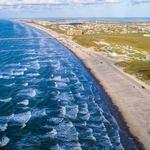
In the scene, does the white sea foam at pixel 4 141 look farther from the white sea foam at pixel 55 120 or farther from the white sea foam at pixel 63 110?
the white sea foam at pixel 63 110

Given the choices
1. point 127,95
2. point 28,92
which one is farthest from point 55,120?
point 127,95

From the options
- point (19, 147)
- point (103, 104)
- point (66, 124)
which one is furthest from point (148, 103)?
point (19, 147)

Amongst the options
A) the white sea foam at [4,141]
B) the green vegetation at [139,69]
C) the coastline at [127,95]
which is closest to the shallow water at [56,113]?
the white sea foam at [4,141]

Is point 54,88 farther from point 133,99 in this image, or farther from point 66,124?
point 66,124

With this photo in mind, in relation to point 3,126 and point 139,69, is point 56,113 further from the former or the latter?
point 139,69

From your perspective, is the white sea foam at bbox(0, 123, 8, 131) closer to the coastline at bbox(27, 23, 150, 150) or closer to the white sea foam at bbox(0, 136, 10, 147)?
the white sea foam at bbox(0, 136, 10, 147)
